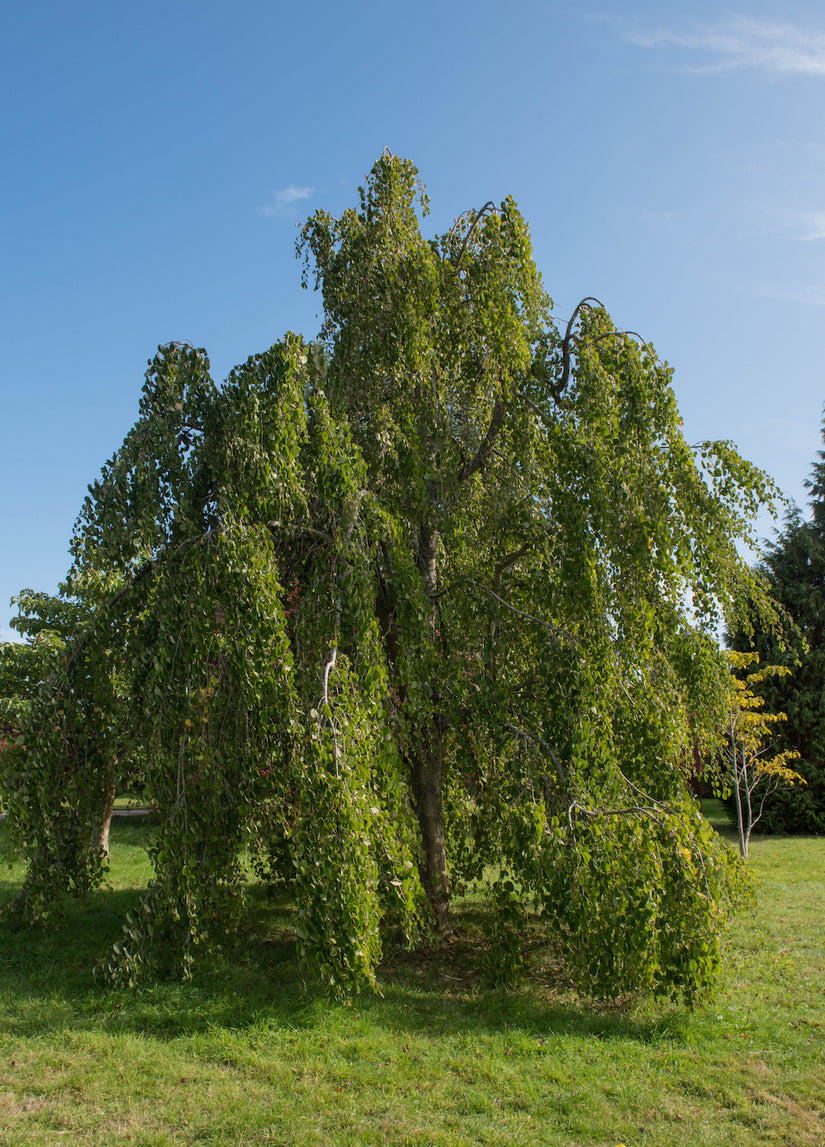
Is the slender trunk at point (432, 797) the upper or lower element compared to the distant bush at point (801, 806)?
upper

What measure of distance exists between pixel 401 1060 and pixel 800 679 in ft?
43.7

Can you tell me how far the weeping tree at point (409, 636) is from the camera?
14.5 ft

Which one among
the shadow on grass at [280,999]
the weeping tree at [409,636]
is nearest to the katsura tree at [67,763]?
the weeping tree at [409,636]

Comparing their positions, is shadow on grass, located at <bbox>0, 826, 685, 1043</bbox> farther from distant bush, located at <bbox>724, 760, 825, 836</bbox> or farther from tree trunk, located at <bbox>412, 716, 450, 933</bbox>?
distant bush, located at <bbox>724, 760, 825, 836</bbox>

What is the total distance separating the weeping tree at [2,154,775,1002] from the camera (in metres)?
4.41

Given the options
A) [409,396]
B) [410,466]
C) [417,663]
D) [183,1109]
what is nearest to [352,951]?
[183,1109]

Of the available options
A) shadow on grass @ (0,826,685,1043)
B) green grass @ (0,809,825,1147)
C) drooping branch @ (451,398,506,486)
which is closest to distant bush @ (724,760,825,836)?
green grass @ (0,809,825,1147)

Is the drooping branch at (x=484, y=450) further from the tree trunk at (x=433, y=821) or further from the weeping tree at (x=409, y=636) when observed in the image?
the tree trunk at (x=433, y=821)

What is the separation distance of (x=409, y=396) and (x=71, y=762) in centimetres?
352

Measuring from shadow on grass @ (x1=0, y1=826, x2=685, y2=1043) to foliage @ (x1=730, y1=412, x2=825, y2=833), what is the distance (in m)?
10.1

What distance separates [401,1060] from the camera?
4.18m

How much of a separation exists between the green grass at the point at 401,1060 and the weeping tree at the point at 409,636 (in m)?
0.35

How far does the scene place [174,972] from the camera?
5.03 meters

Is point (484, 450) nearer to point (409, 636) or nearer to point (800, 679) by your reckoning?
point (409, 636)
